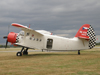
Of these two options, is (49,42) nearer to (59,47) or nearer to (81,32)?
(59,47)

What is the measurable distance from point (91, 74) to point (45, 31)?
13098mm

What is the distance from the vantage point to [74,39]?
14.8m

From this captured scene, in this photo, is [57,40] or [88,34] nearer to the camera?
[88,34]

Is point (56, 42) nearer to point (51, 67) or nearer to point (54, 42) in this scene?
point (54, 42)

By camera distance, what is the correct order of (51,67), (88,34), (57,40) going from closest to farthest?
(51,67) < (88,34) < (57,40)

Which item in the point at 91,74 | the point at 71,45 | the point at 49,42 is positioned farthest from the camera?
the point at 49,42

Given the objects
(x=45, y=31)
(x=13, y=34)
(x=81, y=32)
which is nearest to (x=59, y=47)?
(x=81, y=32)

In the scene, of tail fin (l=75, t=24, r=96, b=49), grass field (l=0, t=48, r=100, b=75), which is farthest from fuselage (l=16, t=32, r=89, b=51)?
grass field (l=0, t=48, r=100, b=75)

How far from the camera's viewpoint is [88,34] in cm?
1436

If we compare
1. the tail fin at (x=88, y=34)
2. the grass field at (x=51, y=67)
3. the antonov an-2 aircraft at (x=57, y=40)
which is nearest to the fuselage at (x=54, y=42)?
the antonov an-2 aircraft at (x=57, y=40)

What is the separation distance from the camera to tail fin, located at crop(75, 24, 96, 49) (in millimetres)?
14273

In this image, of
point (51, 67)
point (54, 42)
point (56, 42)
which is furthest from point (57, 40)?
point (51, 67)

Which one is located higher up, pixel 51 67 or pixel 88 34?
pixel 88 34

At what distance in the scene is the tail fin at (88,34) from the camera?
14.3m
